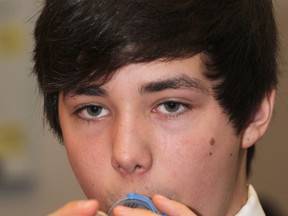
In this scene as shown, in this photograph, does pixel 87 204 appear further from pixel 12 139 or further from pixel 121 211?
pixel 12 139

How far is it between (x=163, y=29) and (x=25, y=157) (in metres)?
1.04

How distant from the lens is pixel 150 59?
39.7 inches

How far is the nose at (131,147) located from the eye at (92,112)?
2.2 inches

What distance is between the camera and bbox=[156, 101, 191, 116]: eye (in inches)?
40.9

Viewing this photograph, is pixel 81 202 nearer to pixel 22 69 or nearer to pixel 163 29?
pixel 163 29

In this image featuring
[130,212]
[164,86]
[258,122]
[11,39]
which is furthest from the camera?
[11,39]

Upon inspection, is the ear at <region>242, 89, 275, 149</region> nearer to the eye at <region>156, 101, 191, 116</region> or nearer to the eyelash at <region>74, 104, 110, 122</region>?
the eye at <region>156, 101, 191, 116</region>

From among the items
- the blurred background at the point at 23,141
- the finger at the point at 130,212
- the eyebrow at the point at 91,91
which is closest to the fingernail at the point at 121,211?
the finger at the point at 130,212

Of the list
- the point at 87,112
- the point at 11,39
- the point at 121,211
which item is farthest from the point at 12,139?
the point at 121,211

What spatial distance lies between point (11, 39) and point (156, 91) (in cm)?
101

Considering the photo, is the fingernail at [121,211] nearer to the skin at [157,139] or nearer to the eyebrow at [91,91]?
the skin at [157,139]

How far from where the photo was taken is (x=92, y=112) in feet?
3.57

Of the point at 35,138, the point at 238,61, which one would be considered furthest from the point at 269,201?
the point at 238,61

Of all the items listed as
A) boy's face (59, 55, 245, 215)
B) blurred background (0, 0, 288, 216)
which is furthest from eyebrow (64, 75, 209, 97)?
blurred background (0, 0, 288, 216)
